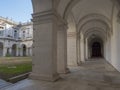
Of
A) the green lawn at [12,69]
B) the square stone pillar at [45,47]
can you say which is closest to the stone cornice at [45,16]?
the square stone pillar at [45,47]

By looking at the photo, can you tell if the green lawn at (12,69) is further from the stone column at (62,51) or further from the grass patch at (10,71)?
the stone column at (62,51)

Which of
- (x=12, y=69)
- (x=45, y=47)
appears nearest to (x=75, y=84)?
(x=45, y=47)

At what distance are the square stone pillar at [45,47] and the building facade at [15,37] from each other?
37565mm

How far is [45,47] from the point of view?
19.2 feet

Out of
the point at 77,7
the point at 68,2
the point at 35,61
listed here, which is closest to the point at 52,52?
the point at 35,61

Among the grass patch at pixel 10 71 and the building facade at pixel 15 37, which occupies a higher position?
the building facade at pixel 15 37

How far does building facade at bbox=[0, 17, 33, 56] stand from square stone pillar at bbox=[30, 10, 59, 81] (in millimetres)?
37565

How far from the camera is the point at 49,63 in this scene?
5660mm

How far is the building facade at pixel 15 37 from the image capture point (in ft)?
134

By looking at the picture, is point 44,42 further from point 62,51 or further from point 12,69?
Answer: point 12,69

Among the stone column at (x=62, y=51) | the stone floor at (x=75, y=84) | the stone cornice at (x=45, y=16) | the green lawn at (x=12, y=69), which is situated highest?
the stone cornice at (x=45, y=16)

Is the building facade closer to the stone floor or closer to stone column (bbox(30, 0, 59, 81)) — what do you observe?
stone column (bbox(30, 0, 59, 81))

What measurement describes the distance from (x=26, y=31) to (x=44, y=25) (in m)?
42.1

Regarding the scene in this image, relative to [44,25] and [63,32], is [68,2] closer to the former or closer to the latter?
[63,32]
